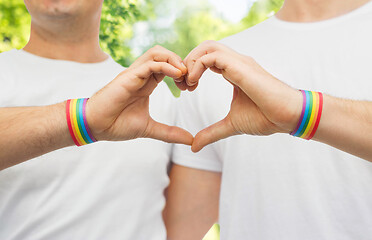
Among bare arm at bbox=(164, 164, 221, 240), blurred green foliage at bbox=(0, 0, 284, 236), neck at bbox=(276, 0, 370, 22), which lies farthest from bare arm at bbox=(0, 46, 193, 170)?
blurred green foliage at bbox=(0, 0, 284, 236)

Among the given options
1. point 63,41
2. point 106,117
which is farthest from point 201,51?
point 63,41

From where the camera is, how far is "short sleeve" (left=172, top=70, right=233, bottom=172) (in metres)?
2.51

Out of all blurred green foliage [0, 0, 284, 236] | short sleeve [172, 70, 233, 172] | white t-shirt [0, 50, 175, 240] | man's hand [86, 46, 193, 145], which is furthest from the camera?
blurred green foliage [0, 0, 284, 236]

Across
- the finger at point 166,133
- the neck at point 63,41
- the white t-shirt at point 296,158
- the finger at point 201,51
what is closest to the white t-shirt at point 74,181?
the neck at point 63,41

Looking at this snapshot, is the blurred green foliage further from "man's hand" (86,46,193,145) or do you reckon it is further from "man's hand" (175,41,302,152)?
"man's hand" (175,41,302,152)

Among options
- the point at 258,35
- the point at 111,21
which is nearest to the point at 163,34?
the point at 111,21

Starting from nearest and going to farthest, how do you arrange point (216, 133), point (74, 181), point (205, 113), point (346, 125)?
point (346, 125)
point (216, 133)
point (74, 181)
point (205, 113)

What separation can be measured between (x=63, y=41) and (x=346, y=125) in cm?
193

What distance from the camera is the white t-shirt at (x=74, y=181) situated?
234 cm

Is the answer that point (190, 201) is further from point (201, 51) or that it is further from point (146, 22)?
point (146, 22)

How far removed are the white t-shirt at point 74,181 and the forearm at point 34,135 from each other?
45cm

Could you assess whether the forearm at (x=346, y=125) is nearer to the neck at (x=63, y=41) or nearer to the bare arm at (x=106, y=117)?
the bare arm at (x=106, y=117)

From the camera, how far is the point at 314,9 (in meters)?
2.47

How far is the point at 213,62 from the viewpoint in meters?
1.80
